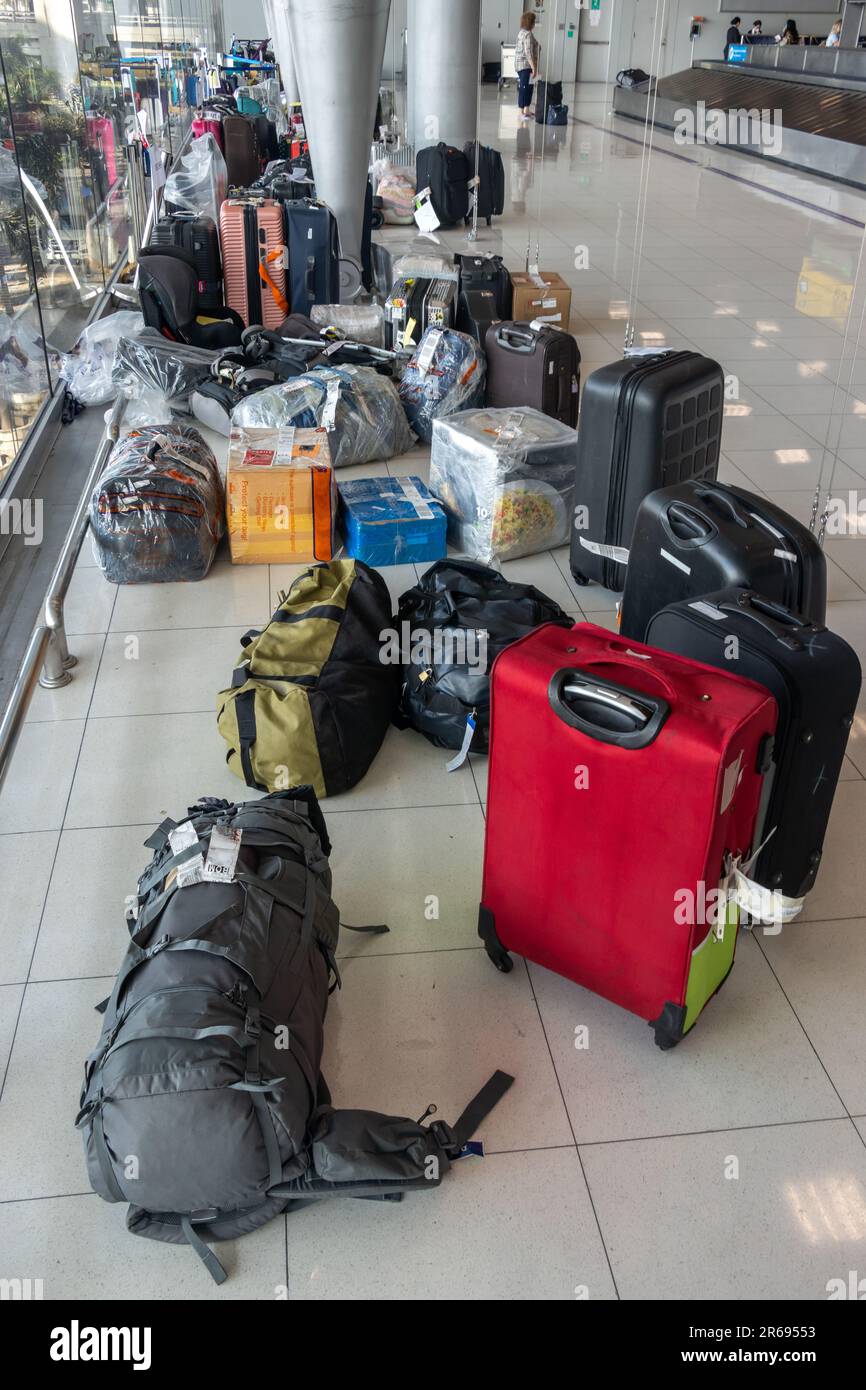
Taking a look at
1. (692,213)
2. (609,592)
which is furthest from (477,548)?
(692,213)

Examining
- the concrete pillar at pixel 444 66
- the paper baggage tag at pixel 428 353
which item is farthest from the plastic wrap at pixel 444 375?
the concrete pillar at pixel 444 66

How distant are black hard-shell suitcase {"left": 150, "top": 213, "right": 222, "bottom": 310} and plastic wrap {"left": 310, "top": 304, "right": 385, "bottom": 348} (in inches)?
30.7

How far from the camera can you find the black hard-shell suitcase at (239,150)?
32.0 ft

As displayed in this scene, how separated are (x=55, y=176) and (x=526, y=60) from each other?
565 inches

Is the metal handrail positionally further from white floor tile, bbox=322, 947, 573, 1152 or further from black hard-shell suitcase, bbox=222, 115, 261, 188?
black hard-shell suitcase, bbox=222, 115, 261, 188

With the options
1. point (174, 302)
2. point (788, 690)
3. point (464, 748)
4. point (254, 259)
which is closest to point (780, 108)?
point (254, 259)

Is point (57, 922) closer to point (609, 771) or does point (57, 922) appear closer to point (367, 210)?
point (609, 771)

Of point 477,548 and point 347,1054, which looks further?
point 477,548

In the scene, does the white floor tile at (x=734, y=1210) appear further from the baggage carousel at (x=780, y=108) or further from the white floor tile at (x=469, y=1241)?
the baggage carousel at (x=780, y=108)

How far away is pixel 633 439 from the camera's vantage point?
331 cm

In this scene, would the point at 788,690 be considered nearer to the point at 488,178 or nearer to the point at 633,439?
the point at 633,439

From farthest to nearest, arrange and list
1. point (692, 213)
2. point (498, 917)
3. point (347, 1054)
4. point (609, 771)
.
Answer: point (692, 213)
point (498, 917)
point (347, 1054)
point (609, 771)

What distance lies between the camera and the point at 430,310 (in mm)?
Answer: 5277
